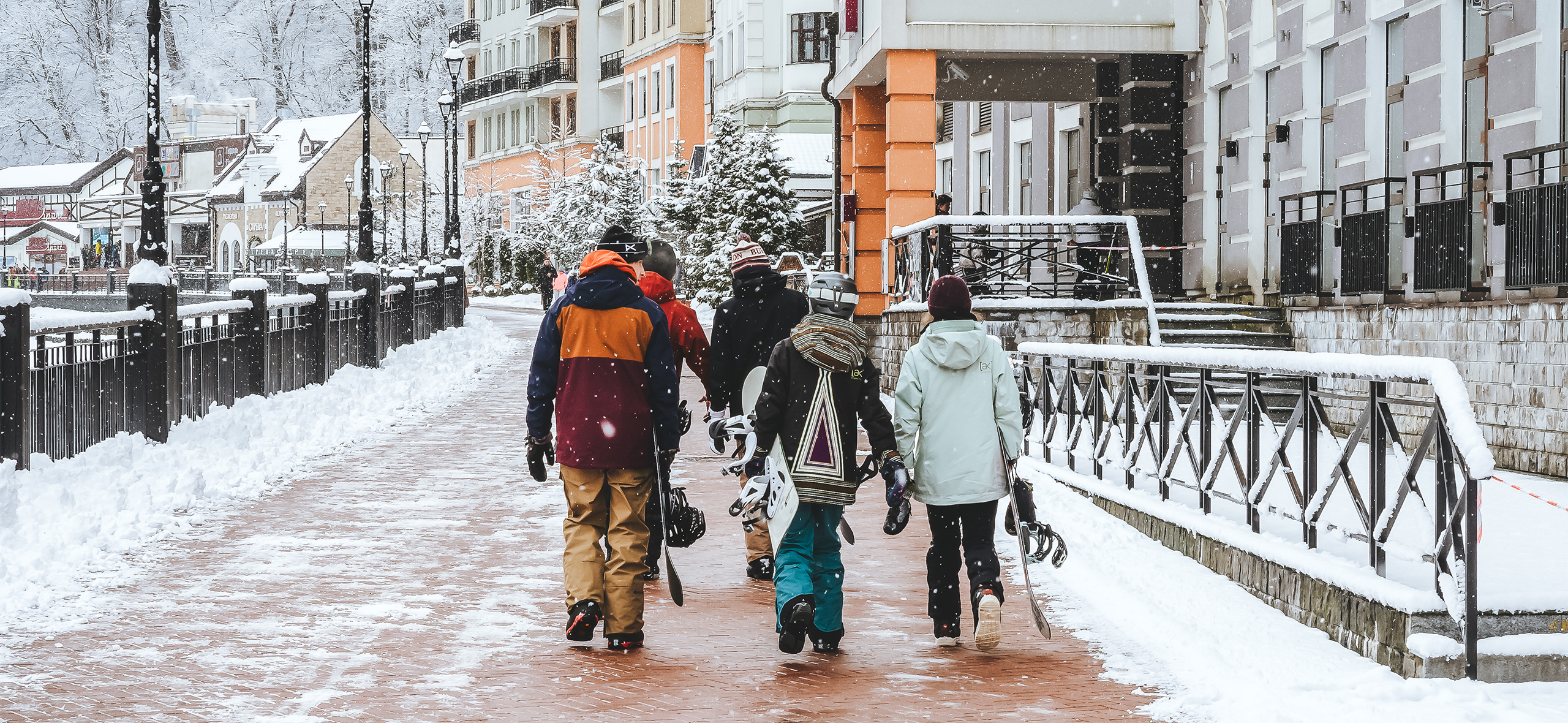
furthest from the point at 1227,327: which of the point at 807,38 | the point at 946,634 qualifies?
the point at 807,38

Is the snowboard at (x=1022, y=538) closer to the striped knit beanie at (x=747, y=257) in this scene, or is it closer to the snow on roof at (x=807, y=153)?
the striped knit beanie at (x=747, y=257)

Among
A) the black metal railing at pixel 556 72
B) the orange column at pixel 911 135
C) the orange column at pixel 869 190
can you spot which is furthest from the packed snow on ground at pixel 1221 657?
the black metal railing at pixel 556 72

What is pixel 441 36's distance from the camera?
139 m

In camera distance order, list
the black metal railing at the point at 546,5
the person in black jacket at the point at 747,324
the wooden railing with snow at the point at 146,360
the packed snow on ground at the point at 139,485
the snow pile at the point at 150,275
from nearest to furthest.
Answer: the packed snow on ground at the point at 139,485 → the person in black jacket at the point at 747,324 → the wooden railing with snow at the point at 146,360 → the snow pile at the point at 150,275 → the black metal railing at the point at 546,5

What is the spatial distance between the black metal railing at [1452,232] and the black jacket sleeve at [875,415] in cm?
750

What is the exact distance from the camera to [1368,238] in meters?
15.3

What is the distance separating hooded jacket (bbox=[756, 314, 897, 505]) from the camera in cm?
718

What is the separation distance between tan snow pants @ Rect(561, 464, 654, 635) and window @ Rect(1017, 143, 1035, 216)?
21570mm

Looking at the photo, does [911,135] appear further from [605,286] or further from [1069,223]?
[605,286]

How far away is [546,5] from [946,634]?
83.2m

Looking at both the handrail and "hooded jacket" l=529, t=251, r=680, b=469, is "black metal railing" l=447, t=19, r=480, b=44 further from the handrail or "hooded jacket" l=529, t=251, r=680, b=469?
"hooded jacket" l=529, t=251, r=680, b=469

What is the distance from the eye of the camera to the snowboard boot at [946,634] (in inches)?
289

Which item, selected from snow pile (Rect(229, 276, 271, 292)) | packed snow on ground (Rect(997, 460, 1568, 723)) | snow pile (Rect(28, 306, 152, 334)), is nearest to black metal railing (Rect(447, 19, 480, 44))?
snow pile (Rect(229, 276, 271, 292))

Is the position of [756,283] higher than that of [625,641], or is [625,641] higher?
[756,283]
